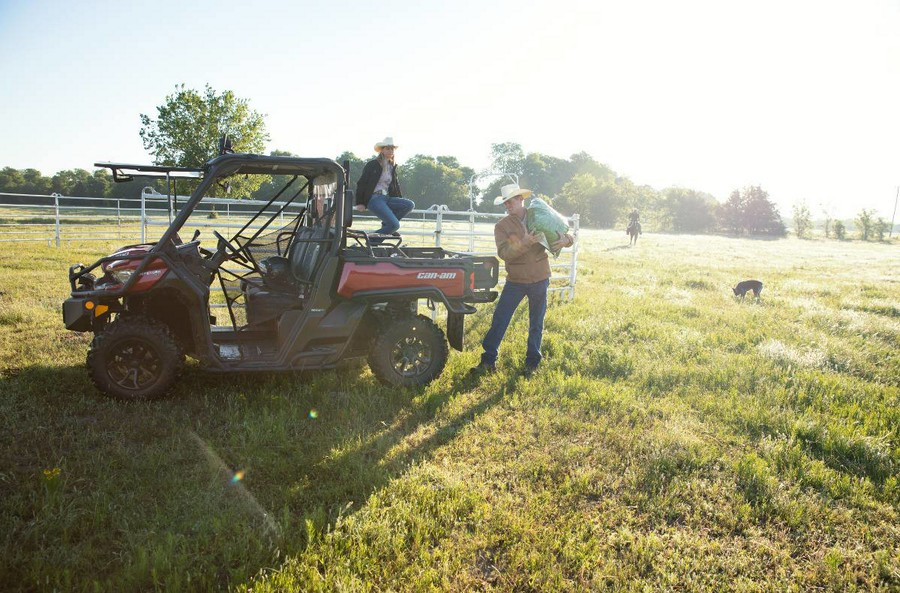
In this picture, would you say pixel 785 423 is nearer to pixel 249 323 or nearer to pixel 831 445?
pixel 831 445

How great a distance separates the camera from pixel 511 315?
637 centimetres

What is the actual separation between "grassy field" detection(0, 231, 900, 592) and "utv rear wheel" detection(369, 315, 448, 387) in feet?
0.78

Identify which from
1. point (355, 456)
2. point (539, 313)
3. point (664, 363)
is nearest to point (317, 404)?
point (355, 456)

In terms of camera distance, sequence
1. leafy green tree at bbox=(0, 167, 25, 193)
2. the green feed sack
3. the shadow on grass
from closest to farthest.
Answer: the shadow on grass < the green feed sack < leafy green tree at bbox=(0, 167, 25, 193)

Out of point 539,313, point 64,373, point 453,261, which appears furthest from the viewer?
point 539,313

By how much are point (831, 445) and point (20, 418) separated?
6.50m

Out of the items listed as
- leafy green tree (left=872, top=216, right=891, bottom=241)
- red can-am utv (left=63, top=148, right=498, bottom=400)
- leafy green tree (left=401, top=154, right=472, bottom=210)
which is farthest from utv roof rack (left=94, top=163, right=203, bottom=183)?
leafy green tree (left=872, top=216, right=891, bottom=241)

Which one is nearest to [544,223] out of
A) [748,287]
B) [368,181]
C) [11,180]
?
[368,181]

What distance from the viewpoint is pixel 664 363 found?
6.73 meters

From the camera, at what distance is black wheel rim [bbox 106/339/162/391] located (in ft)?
15.4

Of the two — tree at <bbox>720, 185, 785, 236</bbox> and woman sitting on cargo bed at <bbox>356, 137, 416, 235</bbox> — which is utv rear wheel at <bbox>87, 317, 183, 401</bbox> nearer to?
woman sitting on cargo bed at <bbox>356, 137, 416, 235</bbox>

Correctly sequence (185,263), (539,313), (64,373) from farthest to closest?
(539,313) < (64,373) < (185,263)

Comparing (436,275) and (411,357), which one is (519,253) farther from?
(411,357)

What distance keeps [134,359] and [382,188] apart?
3.35m
